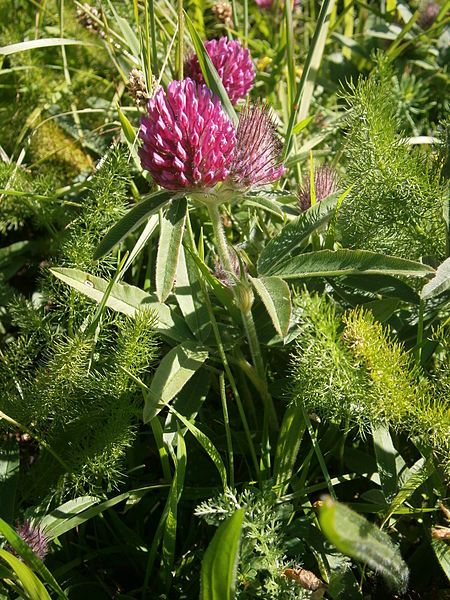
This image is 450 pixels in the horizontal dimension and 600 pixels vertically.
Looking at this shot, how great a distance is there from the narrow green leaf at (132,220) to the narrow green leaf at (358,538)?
50cm

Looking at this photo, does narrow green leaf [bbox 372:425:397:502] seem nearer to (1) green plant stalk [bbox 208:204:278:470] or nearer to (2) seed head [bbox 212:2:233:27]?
(1) green plant stalk [bbox 208:204:278:470]

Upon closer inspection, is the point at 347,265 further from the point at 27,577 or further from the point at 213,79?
the point at 27,577

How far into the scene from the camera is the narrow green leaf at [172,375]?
125 cm

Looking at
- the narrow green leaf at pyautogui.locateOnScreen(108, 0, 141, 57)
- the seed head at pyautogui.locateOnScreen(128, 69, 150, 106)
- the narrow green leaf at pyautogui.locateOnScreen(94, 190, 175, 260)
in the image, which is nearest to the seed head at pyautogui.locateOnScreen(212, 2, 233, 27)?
the narrow green leaf at pyautogui.locateOnScreen(108, 0, 141, 57)

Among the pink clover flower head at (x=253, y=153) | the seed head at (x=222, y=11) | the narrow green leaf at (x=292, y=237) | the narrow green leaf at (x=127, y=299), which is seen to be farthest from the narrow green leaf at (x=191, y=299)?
the seed head at (x=222, y=11)

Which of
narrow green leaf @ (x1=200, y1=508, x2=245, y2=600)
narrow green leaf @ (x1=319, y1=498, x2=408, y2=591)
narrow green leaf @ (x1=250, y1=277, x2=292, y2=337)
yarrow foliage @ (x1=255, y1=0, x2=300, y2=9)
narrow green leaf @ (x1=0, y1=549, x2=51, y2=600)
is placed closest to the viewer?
narrow green leaf @ (x1=319, y1=498, x2=408, y2=591)

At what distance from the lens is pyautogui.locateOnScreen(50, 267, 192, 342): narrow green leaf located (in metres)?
1.36

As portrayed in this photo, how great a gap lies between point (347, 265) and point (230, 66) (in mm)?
611

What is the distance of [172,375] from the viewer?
51.3 inches

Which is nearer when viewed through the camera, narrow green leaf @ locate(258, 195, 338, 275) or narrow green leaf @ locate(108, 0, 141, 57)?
narrow green leaf @ locate(258, 195, 338, 275)

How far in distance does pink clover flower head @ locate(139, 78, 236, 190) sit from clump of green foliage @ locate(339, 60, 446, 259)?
11.1 inches

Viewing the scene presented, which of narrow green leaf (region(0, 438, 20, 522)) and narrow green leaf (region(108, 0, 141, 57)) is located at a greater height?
narrow green leaf (region(108, 0, 141, 57))

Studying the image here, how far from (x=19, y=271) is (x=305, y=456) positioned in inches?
36.3

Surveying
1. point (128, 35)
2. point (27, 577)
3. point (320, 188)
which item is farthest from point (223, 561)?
point (128, 35)
